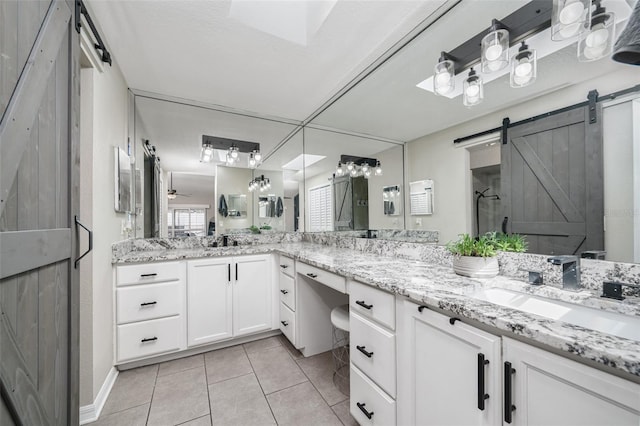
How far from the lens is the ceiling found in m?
1.55

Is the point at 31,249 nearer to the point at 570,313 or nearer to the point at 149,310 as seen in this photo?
the point at 149,310

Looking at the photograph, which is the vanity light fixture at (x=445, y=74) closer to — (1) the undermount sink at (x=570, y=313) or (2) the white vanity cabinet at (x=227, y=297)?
(1) the undermount sink at (x=570, y=313)

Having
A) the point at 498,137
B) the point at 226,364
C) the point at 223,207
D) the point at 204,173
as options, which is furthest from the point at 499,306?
the point at 204,173

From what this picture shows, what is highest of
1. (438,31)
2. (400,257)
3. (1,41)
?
(438,31)

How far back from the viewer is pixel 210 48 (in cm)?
185

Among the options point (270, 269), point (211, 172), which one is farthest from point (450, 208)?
point (211, 172)

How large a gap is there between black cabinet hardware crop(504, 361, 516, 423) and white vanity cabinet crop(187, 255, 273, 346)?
2.05 m

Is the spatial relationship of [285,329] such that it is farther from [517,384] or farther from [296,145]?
[296,145]

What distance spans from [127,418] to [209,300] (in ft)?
2.88

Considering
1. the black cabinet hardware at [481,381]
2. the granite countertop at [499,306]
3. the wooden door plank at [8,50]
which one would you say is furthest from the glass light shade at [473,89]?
the wooden door plank at [8,50]

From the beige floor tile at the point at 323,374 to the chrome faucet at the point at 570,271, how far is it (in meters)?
1.41

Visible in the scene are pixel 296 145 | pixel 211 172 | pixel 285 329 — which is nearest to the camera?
pixel 285 329

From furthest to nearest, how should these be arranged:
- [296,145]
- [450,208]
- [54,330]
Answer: [296,145], [450,208], [54,330]

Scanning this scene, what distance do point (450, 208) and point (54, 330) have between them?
205 cm
